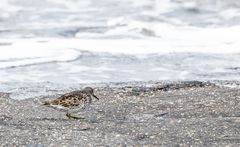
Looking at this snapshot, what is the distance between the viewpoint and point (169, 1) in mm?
20188

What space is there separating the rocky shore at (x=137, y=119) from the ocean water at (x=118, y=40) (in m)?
1.61

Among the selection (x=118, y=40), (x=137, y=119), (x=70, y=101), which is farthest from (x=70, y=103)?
(x=118, y=40)

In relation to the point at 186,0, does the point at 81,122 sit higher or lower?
lower

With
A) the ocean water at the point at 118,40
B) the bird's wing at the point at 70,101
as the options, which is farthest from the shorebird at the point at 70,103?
the ocean water at the point at 118,40

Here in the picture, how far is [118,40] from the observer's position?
14133mm

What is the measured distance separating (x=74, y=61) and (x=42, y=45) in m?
1.82

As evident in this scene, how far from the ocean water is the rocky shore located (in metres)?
1.61

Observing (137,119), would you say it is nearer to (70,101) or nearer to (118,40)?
(70,101)

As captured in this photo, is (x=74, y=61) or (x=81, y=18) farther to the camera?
(x=81, y=18)

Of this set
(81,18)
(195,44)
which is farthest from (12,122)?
(81,18)

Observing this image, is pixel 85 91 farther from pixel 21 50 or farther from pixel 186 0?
pixel 186 0

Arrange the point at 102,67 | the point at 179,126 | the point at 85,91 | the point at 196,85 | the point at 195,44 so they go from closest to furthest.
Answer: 1. the point at 179,126
2. the point at 85,91
3. the point at 196,85
4. the point at 102,67
5. the point at 195,44

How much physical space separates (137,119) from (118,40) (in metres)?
7.18

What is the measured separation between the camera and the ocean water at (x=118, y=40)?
1046 centimetres
